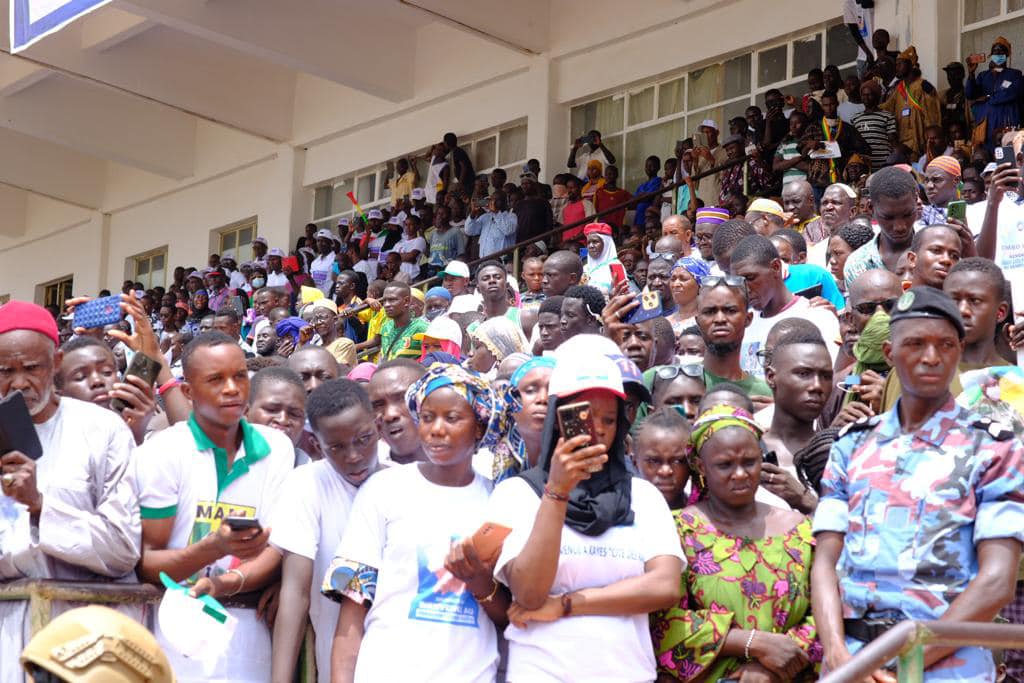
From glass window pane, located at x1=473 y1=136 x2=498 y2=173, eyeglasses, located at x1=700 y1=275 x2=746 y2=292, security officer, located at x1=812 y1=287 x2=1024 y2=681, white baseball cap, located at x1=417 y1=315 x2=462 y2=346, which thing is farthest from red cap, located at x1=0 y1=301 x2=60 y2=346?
glass window pane, located at x1=473 y1=136 x2=498 y2=173

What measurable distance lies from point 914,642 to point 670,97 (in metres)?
13.7

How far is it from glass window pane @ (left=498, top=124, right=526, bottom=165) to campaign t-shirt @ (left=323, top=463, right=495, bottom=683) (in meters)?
13.7

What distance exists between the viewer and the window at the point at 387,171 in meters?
17.8

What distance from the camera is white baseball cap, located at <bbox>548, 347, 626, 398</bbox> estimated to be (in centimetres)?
383

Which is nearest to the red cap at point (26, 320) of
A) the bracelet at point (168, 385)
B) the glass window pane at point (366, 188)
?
the bracelet at point (168, 385)

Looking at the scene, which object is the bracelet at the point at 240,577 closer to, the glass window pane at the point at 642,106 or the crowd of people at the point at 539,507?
the crowd of people at the point at 539,507

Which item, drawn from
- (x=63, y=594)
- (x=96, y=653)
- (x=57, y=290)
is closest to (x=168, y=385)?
(x=63, y=594)

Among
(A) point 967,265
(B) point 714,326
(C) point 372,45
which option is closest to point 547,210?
(C) point 372,45

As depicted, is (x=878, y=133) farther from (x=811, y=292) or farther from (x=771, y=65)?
(x=811, y=292)

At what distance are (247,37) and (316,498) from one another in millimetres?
13964

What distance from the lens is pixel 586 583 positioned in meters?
3.85

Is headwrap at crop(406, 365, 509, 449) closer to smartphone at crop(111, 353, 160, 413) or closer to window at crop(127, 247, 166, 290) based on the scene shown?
smartphone at crop(111, 353, 160, 413)

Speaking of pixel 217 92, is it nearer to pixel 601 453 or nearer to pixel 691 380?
pixel 691 380

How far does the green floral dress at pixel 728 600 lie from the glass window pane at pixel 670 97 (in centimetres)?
1236
